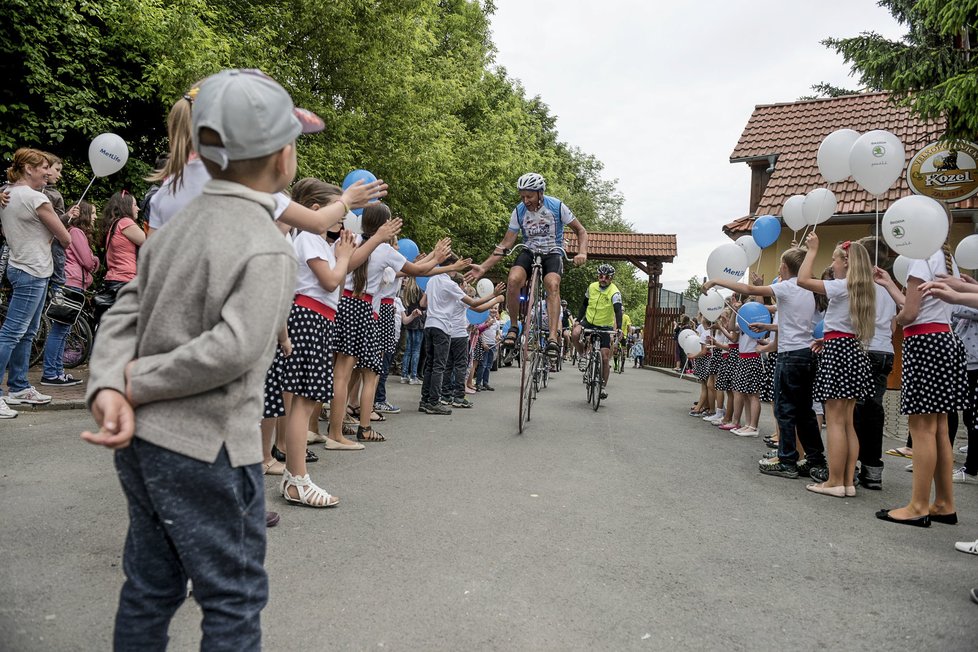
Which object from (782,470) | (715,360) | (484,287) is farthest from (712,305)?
(484,287)

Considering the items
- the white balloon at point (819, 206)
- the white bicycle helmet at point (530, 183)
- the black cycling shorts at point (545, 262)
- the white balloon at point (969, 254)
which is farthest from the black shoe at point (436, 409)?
the white balloon at point (969, 254)

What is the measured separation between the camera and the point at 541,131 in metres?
43.4

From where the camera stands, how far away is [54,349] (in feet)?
28.8

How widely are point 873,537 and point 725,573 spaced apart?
1.62m

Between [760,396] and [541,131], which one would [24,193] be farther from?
[541,131]

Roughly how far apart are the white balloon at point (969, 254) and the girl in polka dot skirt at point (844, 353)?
2.78 meters

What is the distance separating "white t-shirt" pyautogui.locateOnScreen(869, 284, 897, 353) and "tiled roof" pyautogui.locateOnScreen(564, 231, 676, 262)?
26.1 meters

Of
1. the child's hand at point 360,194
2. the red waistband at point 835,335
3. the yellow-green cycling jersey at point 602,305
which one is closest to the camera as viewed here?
the child's hand at point 360,194

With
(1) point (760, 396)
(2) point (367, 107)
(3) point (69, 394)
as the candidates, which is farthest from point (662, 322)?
(3) point (69, 394)

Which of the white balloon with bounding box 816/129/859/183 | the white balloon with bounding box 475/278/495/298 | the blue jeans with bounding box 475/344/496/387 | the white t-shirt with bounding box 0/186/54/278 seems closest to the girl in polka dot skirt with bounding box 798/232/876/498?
the white balloon with bounding box 816/129/859/183

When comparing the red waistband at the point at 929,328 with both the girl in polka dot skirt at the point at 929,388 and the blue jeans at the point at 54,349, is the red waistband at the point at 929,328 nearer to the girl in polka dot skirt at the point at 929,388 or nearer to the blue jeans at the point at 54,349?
the girl in polka dot skirt at the point at 929,388

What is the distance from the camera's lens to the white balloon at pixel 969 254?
802 centimetres

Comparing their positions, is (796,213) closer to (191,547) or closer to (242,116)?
(242,116)

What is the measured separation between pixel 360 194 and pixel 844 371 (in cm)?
443
